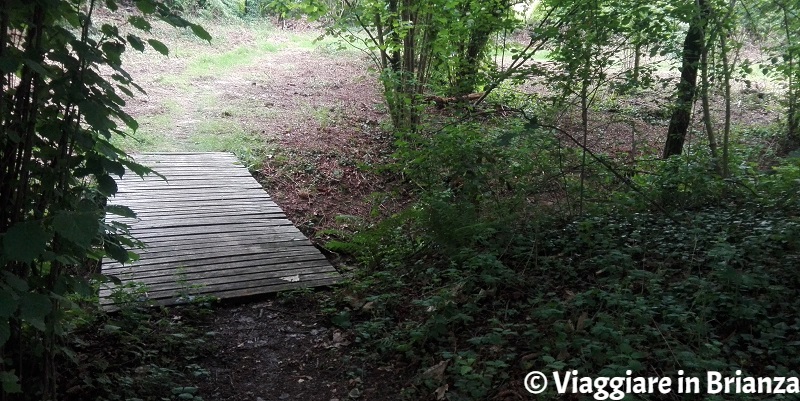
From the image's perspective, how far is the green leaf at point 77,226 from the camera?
2.38 meters

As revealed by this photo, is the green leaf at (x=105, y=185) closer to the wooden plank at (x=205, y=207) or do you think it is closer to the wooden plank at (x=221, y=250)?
the wooden plank at (x=221, y=250)

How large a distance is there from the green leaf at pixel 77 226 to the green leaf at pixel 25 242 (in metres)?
0.07

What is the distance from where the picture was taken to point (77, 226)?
2.42 meters

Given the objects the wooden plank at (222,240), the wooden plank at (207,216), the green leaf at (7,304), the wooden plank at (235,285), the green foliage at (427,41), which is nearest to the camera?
the green leaf at (7,304)

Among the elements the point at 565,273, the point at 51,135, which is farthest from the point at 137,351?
the point at 565,273

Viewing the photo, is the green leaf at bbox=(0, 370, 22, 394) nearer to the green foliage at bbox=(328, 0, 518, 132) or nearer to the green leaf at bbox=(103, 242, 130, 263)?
the green leaf at bbox=(103, 242, 130, 263)

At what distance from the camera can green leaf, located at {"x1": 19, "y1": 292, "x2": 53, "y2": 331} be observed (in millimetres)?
2352

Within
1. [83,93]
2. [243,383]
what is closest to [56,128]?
[83,93]

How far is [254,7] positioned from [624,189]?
22110 millimetres

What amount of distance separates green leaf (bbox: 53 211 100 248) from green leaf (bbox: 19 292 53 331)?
276 mm

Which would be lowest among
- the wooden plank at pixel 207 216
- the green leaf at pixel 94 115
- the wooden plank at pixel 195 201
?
the wooden plank at pixel 207 216

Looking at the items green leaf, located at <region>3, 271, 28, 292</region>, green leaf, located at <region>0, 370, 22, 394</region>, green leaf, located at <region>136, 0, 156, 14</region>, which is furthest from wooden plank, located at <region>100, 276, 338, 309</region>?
green leaf, located at <region>136, 0, 156, 14</region>

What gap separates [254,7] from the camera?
83.2ft

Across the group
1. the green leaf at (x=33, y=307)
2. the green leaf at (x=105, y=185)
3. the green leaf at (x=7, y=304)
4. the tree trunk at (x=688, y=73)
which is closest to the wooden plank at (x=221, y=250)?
the green leaf at (x=105, y=185)
